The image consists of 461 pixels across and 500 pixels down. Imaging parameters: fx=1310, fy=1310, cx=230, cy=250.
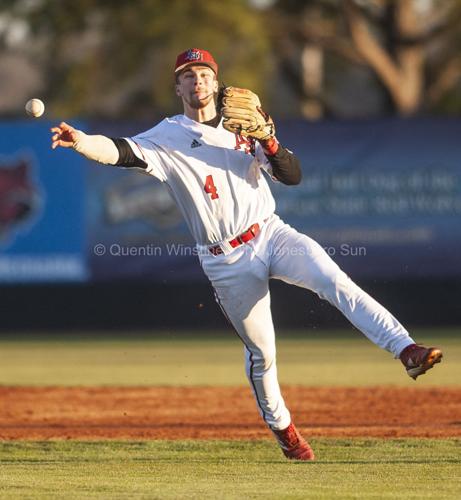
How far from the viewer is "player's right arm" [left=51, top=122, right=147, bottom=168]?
A: 21.5ft

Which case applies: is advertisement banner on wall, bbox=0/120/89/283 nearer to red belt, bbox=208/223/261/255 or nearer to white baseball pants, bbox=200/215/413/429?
white baseball pants, bbox=200/215/413/429

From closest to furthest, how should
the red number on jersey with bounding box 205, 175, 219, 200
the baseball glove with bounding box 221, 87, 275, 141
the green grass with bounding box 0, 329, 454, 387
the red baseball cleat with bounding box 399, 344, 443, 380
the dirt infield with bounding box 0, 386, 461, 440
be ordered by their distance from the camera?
the red baseball cleat with bounding box 399, 344, 443, 380 < the baseball glove with bounding box 221, 87, 275, 141 < the red number on jersey with bounding box 205, 175, 219, 200 < the dirt infield with bounding box 0, 386, 461, 440 < the green grass with bounding box 0, 329, 454, 387

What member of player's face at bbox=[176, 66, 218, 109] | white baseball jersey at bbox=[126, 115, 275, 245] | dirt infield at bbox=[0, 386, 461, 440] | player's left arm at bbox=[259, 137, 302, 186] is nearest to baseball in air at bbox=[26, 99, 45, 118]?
white baseball jersey at bbox=[126, 115, 275, 245]

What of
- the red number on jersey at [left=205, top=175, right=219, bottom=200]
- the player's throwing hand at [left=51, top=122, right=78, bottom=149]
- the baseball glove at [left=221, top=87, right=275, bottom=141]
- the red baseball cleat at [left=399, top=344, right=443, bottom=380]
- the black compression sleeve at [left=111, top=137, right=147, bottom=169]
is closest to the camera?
the red baseball cleat at [left=399, top=344, right=443, bottom=380]

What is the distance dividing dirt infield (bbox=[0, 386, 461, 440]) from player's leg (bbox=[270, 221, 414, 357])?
201 centimetres

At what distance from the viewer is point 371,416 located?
31.1 feet

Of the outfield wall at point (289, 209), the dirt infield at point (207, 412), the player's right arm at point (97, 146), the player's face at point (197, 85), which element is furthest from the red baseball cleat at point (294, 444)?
the outfield wall at point (289, 209)

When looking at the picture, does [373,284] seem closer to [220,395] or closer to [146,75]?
[220,395]

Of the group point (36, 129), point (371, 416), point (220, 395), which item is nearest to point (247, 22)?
point (36, 129)

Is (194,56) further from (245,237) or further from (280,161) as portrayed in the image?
(245,237)

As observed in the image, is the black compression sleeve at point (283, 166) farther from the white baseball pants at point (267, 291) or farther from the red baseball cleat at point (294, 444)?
the red baseball cleat at point (294, 444)

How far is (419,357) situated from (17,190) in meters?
11.3

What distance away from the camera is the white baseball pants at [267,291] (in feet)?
21.4

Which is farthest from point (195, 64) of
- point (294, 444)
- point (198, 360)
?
point (198, 360)
